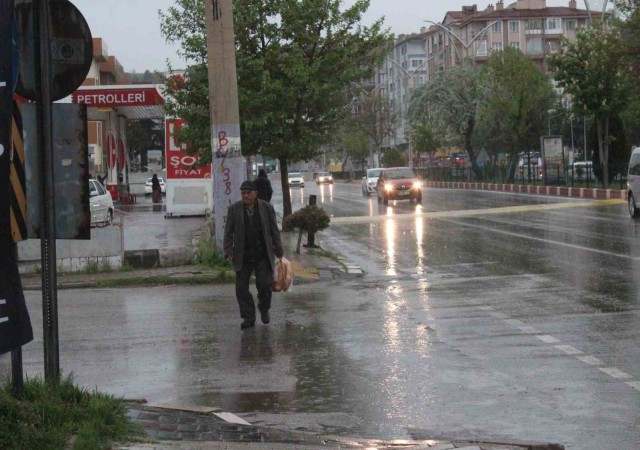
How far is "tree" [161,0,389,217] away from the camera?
3117 centimetres

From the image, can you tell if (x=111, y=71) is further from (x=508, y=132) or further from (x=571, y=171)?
(x=571, y=171)

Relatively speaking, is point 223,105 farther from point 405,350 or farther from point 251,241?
point 405,350

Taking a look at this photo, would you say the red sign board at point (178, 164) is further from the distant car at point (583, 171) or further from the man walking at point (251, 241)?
the man walking at point (251, 241)

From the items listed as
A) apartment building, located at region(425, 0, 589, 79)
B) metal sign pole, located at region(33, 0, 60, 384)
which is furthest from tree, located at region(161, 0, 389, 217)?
apartment building, located at region(425, 0, 589, 79)

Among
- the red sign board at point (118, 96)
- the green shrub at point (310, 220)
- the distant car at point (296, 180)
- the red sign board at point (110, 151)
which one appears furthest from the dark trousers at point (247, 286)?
the distant car at point (296, 180)

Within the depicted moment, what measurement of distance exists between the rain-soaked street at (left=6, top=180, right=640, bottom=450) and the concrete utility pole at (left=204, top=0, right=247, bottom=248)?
2.57 metres

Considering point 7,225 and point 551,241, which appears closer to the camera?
A: point 7,225

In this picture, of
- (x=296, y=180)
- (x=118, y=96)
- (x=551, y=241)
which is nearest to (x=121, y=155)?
(x=118, y=96)

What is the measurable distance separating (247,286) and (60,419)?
6.46 m

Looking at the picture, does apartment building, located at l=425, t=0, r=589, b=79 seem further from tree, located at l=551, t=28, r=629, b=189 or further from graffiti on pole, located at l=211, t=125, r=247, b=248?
graffiti on pole, located at l=211, t=125, r=247, b=248

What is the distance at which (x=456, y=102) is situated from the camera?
80188mm

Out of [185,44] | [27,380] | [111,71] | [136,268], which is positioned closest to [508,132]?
[111,71]

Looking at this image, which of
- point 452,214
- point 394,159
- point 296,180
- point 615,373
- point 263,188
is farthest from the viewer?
point 394,159

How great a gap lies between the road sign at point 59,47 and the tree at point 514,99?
209ft
